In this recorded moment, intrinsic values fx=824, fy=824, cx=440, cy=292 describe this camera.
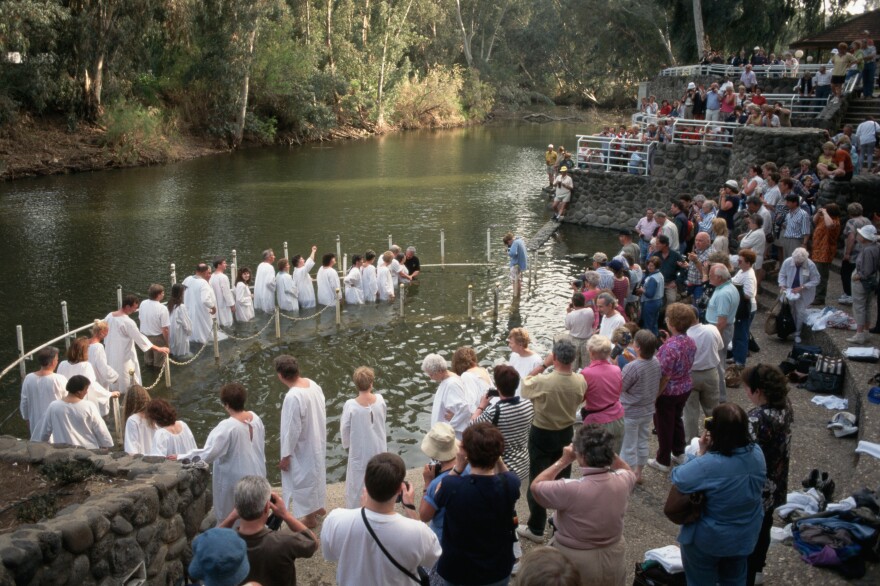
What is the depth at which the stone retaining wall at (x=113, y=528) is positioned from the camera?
5324 millimetres

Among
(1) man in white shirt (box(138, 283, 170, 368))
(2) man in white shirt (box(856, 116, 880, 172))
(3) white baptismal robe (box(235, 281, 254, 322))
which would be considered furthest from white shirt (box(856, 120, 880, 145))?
(1) man in white shirt (box(138, 283, 170, 368))

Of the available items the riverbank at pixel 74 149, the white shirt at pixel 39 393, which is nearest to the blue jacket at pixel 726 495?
the white shirt at pixel 39 393

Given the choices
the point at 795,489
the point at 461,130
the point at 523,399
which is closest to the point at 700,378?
the point at 795,489

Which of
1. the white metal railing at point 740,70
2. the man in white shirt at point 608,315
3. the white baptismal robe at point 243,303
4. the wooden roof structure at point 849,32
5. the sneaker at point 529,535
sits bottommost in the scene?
the sneaker at point 529,535

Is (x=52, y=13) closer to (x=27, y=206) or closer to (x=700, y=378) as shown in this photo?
(x=27, y=206)

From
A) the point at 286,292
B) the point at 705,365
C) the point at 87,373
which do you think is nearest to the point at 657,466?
the point at 705,365

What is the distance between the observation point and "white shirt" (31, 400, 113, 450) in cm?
783

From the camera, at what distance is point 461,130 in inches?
2386

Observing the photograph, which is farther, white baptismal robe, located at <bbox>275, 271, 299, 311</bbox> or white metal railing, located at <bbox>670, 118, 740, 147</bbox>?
white metal railing, located at <bbox>670, 118, 740, 147</bbox>

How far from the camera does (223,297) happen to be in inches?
563

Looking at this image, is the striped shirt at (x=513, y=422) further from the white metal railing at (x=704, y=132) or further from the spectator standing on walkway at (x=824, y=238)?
the white metal railing at (x=704, y=132)

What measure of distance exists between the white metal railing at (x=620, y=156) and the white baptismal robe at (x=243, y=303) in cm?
1317

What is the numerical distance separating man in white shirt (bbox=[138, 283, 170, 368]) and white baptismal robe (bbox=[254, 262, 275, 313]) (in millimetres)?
3168

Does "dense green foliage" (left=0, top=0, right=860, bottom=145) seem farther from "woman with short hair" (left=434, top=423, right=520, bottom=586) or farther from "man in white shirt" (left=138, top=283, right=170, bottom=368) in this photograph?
"woman with short hair" (left=434, top=423, right=520, bottom=586)
